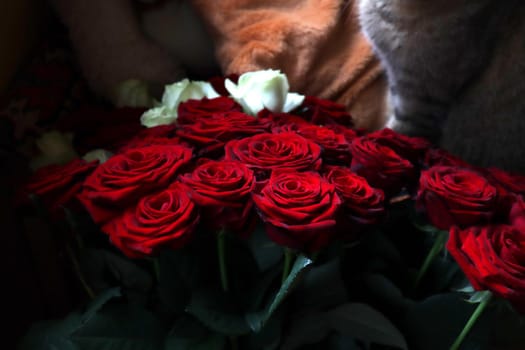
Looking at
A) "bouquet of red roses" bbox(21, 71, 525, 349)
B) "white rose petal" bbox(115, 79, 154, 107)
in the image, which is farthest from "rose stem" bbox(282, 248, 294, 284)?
"white rose petal" bbox(115, 79, 154, 107)

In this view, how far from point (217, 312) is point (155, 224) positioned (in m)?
0.13

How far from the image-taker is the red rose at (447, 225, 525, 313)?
13.7 inches

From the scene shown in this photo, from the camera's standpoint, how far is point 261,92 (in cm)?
56

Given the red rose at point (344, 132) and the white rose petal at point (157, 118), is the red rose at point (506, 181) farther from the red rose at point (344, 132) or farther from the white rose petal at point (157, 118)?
the white rose petal at point (157, 118)

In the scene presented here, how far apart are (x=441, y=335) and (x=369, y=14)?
1.88ft

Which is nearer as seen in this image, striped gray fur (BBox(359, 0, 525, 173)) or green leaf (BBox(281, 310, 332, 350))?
green leaf (BBox(281, 310, 332, 350))

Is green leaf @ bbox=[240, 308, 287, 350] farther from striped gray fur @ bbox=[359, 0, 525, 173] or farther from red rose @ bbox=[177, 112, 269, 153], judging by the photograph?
striped gray fur @ bbox=[359, 0, 525, 173]

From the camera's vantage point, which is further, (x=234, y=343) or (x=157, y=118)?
(x=157, y=118)

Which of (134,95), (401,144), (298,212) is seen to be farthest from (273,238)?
(134,95)

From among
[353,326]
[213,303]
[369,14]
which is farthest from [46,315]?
[369,14]

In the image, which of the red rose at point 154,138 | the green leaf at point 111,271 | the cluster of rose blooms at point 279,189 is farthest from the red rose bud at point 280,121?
the green leaf at point 111,271

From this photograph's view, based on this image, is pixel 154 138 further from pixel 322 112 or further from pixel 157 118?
pixel 322 112

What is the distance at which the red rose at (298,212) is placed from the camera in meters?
0.35

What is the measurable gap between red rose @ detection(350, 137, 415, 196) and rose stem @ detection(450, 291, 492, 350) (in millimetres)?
141
